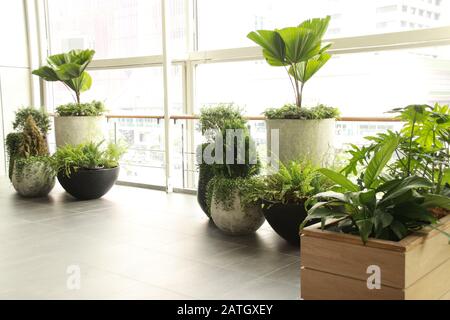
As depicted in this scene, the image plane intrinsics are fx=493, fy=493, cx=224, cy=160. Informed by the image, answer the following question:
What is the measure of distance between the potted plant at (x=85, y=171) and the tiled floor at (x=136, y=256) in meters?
0.33

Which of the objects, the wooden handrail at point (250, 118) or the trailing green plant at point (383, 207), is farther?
the wooden handrail at point (250, 118)

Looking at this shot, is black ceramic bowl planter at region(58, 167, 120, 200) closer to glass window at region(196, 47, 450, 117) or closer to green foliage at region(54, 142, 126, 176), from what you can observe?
green foliage at region(54, 142, 126, 176)

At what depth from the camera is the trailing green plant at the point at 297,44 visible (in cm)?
434

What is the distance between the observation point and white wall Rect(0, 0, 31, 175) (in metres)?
8.55

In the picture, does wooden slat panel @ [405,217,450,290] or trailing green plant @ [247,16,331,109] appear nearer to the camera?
wooden slat panel @ [405,217,450,290]

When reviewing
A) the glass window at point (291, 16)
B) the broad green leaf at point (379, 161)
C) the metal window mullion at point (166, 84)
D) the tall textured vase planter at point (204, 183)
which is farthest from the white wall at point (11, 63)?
the broad green leaf at point (379, 161)

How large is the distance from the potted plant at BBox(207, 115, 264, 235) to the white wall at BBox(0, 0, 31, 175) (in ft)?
18.4

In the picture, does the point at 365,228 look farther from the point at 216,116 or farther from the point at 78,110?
the point at 78,110

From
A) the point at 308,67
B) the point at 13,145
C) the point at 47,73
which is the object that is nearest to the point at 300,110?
the point at 308,67

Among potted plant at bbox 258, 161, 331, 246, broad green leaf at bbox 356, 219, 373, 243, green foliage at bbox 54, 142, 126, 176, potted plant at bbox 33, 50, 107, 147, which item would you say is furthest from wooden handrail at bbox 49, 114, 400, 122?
broad green leaf at bbox 356, 219, 373, 243

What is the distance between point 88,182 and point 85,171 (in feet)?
0.46

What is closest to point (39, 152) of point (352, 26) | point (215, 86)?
point (215, 86)

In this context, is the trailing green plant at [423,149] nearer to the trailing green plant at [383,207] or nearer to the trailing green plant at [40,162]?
the trailing green plant at [383,207]

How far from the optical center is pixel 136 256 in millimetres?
3879
